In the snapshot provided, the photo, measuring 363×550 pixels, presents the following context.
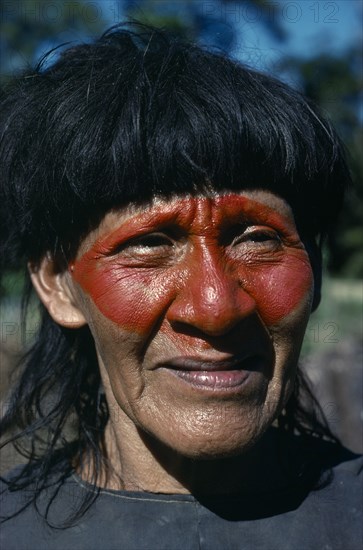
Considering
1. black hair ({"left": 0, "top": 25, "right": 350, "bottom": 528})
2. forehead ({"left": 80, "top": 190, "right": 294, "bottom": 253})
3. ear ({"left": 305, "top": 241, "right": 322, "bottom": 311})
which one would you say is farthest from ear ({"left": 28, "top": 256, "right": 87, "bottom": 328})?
ear ({"left": 305, "top": 241, "right": 322, "bottom": 311})

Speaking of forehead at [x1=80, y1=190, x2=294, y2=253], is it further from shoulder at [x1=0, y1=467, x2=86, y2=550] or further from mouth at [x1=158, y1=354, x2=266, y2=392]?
shoulder at [x1=0, y1=467, x2=86, y2=550]

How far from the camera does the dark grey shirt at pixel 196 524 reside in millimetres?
2074

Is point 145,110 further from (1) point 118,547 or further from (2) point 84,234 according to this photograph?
(1) point 118,547

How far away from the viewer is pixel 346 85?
25.4 m

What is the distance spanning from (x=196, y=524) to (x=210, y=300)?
0.66 m

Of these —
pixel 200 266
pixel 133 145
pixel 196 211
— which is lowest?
pixel 200 266

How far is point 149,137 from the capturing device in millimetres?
1869

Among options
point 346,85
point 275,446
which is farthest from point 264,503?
point 346,85

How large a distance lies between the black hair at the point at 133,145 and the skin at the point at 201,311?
0.07 metres

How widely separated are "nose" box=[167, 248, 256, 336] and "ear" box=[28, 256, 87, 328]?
44 centimetres

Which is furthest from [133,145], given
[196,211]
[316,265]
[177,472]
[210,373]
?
[177,472]

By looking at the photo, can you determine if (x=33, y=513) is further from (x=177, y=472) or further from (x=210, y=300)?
(x=210, y=300)

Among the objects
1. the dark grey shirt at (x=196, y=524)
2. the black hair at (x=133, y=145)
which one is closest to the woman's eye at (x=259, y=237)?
the black hair at (x=133, y=145)

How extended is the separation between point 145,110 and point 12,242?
0.75 meters
